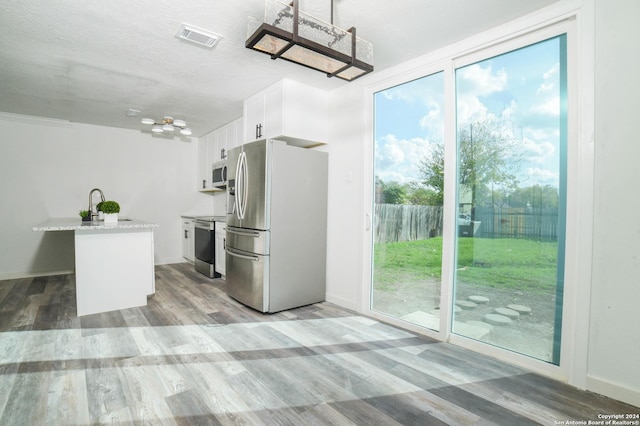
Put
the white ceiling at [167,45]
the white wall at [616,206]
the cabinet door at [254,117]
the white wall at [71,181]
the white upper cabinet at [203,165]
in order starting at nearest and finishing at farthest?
the white wall at [616,206]
the white ceiling at [167,45]
the cabinet door at [254,117]
the white wall at [71,181]
the white upper cabinet at [203,165]

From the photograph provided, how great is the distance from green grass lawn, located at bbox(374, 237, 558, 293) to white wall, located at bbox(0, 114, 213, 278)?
4.49m

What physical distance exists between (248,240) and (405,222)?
168 cm

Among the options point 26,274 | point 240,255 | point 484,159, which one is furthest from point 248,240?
point 26,274

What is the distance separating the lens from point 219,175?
5.12 meters

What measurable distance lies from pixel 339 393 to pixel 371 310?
4.57 ft

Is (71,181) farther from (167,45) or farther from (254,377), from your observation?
(254,377)

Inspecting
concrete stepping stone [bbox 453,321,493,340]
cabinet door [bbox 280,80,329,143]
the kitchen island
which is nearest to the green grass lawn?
concrete stepping stone [bbox 453,321,493,340]

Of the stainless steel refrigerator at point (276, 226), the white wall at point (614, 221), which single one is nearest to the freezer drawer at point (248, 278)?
the stainless steel refrigerator at point (276, 226)

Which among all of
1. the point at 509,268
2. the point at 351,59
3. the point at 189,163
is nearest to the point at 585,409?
the point at 509,268

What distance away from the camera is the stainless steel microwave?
495 centimetres

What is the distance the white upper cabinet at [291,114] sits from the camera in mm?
3287

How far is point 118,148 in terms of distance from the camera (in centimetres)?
536

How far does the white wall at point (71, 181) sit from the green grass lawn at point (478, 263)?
449cm

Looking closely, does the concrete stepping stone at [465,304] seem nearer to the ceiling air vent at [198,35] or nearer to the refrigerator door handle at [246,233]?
the refrigerator door handle at [246,233]
